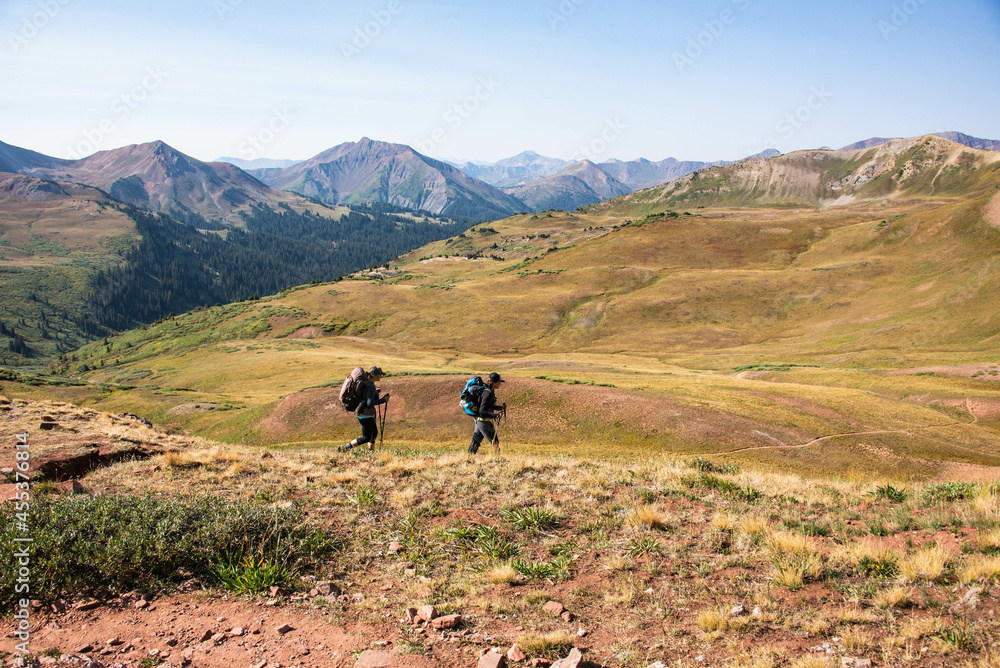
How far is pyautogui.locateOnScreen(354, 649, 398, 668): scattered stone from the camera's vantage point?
540 centimetres

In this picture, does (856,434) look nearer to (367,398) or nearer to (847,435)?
(847,435)

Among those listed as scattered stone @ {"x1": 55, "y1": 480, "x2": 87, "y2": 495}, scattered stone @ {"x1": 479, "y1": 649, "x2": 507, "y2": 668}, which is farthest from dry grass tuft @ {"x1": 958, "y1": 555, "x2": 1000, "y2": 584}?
scattered stone @ {"x1": 55, "y1": 480, "x2": 87, "y2": 495}

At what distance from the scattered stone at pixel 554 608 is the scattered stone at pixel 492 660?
1.19 meters

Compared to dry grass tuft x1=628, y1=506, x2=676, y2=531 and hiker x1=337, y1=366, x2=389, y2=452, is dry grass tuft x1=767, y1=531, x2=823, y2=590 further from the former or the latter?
hiker x1=337, y1=366, x2=389, y2=452

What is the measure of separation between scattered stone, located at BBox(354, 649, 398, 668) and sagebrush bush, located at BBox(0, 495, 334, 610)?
262 centimetres

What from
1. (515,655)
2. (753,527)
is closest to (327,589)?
(515,655)

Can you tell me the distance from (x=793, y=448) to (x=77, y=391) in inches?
2238

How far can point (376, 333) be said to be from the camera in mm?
89375

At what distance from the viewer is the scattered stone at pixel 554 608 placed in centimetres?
651

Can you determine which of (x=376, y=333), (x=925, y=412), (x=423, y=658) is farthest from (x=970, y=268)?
(x=423, y=658)

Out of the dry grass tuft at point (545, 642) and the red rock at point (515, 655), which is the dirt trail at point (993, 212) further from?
the red rock at point (515, 655)

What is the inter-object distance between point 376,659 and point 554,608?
7.43 feet

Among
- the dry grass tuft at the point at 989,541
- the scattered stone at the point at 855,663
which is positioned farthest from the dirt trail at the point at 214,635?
the dry grass tuft at the point at 989,541

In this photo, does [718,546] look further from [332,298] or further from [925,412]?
[332,298]
